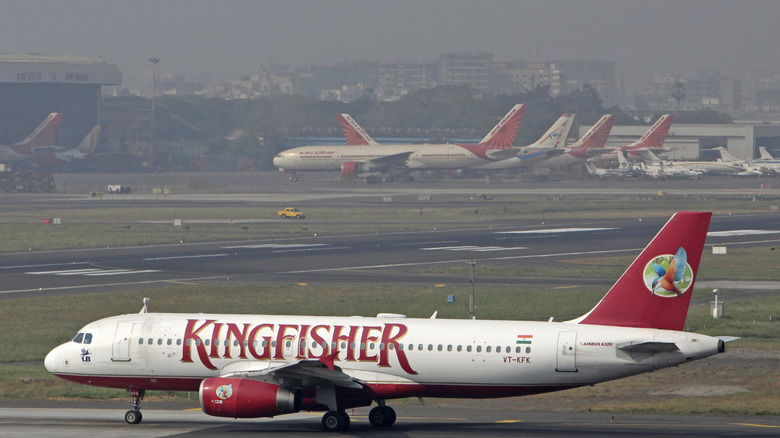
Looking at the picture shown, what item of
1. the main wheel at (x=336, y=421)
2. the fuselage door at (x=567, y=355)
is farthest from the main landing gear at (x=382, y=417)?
the fuselage door at (x=567, y=355)

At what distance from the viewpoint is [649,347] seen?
3522 cm

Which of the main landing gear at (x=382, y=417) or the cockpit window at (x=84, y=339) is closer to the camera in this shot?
the main landing gear at (x=382, y=417)

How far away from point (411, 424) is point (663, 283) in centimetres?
936

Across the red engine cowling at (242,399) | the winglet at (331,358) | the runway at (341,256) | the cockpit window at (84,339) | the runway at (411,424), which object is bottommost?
the runway at (411,424)

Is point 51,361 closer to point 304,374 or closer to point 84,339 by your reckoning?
point 84,339

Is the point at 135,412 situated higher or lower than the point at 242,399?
lower

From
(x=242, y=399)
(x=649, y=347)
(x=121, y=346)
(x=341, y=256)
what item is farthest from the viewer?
(x=341, y=256)

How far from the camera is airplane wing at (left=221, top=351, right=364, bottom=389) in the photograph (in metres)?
34.6

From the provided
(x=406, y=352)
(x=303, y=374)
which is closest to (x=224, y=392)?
(x=303, y=374)

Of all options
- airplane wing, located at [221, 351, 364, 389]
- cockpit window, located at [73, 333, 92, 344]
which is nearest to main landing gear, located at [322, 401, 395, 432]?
Answer: airplane wing, located at [221, 351, 364, 389]

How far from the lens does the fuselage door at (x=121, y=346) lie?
37938 millimetres

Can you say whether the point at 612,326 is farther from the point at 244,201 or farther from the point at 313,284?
the point at 244,201

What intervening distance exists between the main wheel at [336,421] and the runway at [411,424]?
0.97 feet

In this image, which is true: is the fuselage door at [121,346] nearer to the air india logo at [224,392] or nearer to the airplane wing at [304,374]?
the airplane wing at [304,374]
